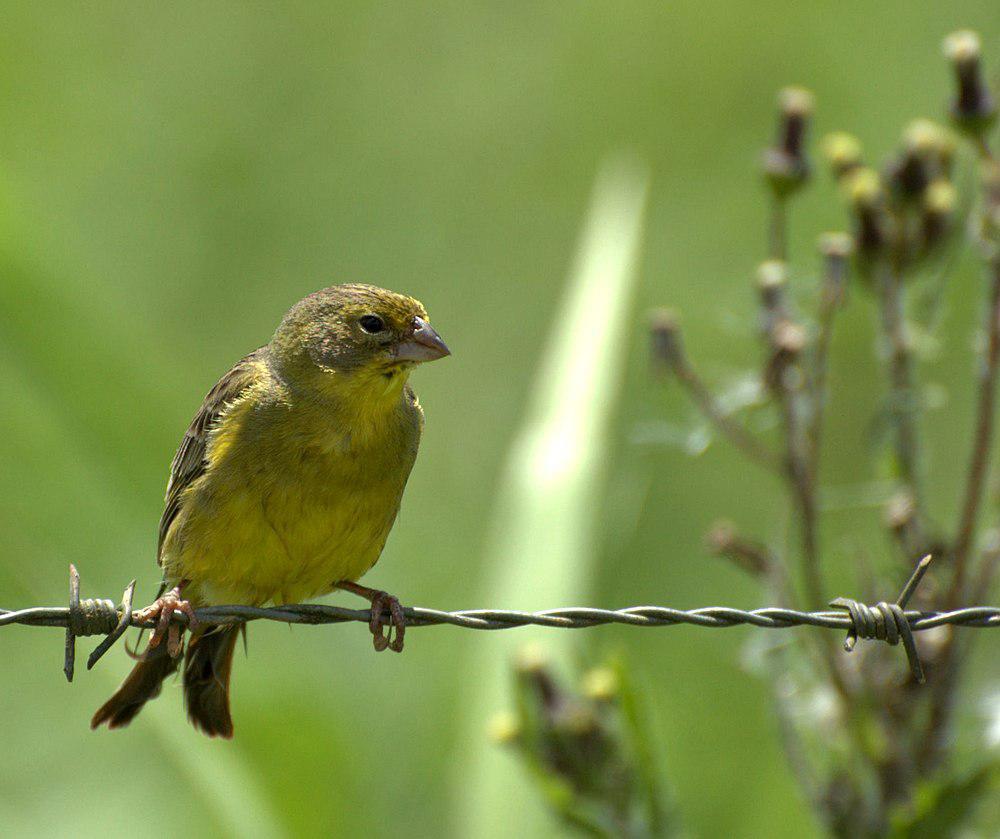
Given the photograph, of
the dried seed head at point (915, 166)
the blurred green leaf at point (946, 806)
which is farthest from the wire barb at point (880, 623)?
the dried seed head at point (915, 166)

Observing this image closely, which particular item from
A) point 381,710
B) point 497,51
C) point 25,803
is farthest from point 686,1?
point 381,710

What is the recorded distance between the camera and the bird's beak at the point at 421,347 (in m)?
4.92

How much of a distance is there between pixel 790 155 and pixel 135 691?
9.19ft

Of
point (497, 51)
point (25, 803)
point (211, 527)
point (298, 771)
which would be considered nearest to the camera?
point (211, 527)

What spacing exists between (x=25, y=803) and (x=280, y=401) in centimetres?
879

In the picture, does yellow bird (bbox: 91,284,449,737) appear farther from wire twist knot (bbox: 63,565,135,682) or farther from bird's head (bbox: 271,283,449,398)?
wire twist knot (bbox: 63,565,135,682)

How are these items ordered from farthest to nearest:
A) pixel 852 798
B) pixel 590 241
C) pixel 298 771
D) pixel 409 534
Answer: pixel 409 534 → pixel 590 241 → pixel 298 771 → pixel 852 798

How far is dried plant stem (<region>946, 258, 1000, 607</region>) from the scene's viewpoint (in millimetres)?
5266

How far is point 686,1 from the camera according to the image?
17.8m

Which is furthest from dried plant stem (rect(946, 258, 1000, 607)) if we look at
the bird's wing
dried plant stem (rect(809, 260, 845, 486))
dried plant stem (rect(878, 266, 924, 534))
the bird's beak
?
the bird's wing

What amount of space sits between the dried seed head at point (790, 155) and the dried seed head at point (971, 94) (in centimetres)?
53

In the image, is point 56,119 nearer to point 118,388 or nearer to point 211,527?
point 118,388

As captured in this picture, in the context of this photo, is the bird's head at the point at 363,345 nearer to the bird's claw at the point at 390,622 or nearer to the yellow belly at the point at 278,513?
the yellow belly at the point at 278,513

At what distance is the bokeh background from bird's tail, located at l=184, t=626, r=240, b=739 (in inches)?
25.3
